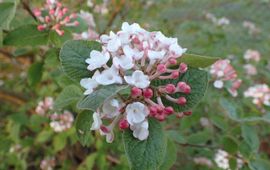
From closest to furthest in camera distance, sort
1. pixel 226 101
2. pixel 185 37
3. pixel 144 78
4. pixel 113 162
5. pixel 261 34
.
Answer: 1. pixel 144 78
2. pixel 226 101
3. pixel 113 162
4. pixel 185 37
5. pixel 261 34

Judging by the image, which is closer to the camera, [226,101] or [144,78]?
[144,78]

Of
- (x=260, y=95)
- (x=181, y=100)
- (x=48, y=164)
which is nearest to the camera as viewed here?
(x=181, y=100)

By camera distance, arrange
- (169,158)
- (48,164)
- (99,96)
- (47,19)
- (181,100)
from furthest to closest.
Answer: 1. (48,164)
2. (47,19)
3. (169,158)
4. (181,100)
5. (99,96)

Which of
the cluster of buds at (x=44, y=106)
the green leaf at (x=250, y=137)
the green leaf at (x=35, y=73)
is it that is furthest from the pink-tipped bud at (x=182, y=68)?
the cluster of buds at (x=44, y=106)

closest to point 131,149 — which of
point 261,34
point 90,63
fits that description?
point 90,63

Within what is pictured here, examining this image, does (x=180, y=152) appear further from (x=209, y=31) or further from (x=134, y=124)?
(x=134, y=124)

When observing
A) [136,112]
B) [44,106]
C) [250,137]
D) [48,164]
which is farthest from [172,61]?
[48,164]

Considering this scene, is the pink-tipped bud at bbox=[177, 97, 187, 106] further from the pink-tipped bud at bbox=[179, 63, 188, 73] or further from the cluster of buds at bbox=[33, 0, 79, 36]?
the cluster of buds at bbox=[33, 0, 79, 36]

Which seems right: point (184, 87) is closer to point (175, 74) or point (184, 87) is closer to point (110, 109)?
point (175, 74)
